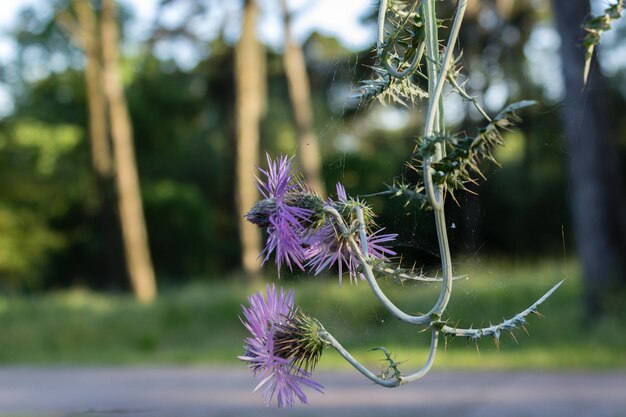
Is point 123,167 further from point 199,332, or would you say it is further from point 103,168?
point 199,332

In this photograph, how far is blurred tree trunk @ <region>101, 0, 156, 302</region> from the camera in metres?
23.7

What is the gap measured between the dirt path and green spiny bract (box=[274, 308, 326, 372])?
6.15 metres

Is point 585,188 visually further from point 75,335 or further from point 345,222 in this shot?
point 345,222

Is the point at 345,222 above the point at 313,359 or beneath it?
above

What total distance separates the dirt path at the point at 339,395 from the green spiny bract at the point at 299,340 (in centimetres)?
615

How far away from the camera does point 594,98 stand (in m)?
12.7

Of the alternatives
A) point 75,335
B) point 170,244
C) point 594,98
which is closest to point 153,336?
point 75,335

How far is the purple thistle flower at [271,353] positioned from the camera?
5.29 feet

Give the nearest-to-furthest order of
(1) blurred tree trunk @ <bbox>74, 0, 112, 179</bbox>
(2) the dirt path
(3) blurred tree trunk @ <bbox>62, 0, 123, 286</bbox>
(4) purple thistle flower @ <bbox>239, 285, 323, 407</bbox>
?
(4) purple thistle flower @ <bbox>239, 285, 323, 407</bbox>, (2) the dirt path, (1) blurred tree trunk @ <bbox>74, 0, 112, 179</bbox>, (3) blurred tree trunk @ <bbox>62, 0, 123, 286</bbox>

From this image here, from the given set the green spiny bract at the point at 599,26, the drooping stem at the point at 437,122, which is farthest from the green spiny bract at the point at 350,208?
the green spiny bract at the point at 599,26

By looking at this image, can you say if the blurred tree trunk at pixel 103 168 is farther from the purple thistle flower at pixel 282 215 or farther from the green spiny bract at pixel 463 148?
the green spiny bract at pixel 463 148

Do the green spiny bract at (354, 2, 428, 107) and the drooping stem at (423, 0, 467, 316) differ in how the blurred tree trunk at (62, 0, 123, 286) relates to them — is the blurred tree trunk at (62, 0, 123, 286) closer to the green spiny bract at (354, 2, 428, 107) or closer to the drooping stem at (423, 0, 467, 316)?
the green spiny bract at (354, 2, 428, 107)

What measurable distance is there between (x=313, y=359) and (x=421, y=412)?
7.09 metres

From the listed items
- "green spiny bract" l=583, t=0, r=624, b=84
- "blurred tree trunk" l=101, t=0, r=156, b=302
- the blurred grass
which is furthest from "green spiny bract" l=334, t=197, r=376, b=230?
"blurred tree trunk" l=101, t=0, r=156, b=302
